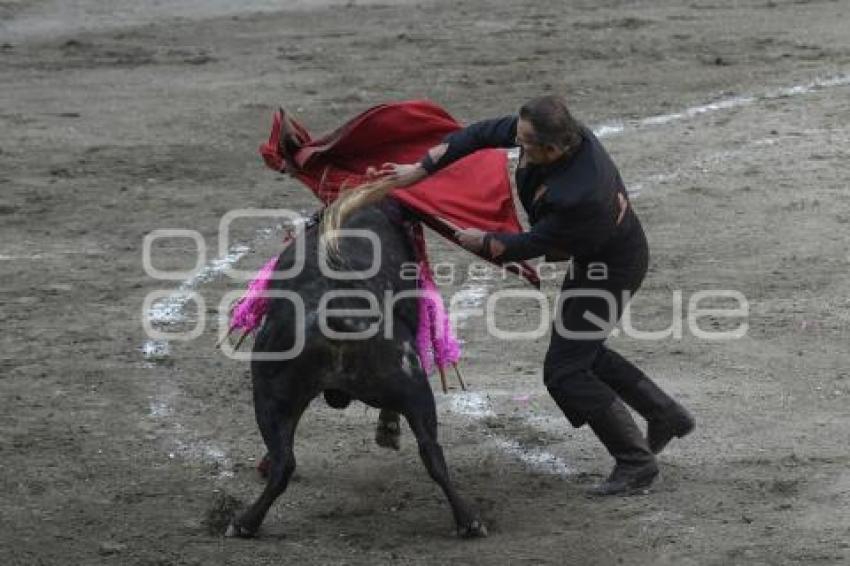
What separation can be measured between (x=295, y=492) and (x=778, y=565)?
5.88ft

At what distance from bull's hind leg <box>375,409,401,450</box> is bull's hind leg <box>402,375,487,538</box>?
2.74 feet

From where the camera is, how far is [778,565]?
5.97 m

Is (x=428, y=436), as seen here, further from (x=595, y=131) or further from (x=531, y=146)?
(x=595, y=131)

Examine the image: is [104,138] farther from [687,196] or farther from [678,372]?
[678,372]

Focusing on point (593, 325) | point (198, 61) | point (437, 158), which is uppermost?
point (437, 158)

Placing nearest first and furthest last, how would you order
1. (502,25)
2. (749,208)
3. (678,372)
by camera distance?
(678,372)
(749,208)
(502,25)

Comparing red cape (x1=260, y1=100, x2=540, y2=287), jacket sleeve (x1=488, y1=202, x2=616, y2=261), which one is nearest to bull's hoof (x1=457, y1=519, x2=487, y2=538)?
jacket sleeve (x1=488, y1=202, x2=616, y2=261)

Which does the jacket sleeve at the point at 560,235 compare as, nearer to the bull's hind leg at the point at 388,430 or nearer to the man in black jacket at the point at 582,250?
the man in black jacket at the point at 582,250

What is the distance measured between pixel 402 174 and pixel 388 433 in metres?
1.01

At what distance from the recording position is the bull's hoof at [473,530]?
624cm

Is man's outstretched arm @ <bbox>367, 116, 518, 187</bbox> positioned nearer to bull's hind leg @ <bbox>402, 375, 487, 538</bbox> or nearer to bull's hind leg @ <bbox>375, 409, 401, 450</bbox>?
bull's hind leg @ <bbox>402, 375, 487, 538</bbox>

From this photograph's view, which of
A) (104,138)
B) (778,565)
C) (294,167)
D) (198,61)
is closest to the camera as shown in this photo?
(778,565)

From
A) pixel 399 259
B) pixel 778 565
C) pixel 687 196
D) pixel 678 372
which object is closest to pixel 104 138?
pixel 687 196

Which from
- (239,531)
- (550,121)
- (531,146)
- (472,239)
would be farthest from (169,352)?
(550,121)
